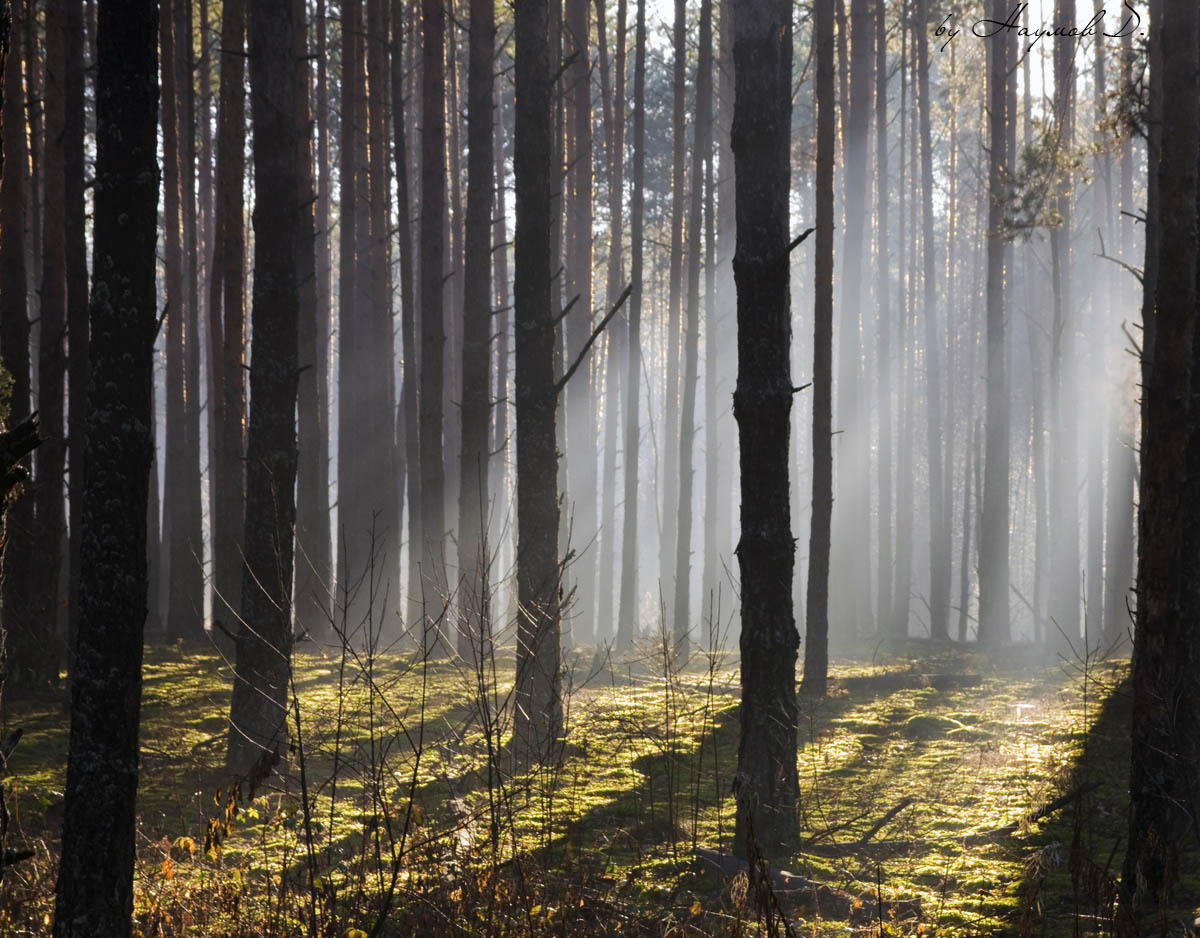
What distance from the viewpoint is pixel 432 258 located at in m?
13.2

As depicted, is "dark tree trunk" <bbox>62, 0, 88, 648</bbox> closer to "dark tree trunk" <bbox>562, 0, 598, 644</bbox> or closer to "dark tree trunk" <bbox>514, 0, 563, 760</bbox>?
"dark tree trunk" <bbox>514, 0, 563, 760</bbox>

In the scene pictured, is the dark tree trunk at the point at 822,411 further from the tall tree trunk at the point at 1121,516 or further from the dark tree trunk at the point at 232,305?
the dark tree trunk at the point at 232,305

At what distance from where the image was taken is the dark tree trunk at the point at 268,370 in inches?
294

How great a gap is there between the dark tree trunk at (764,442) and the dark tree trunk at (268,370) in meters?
3.55

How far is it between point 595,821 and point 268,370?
4.03m

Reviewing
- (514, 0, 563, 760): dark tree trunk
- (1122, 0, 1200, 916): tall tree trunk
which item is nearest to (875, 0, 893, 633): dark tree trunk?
(514, 0, 563, 760): dark tree trunk

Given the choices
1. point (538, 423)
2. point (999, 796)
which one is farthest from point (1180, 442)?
point (538, 423)

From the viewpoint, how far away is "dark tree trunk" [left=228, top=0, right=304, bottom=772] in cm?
746

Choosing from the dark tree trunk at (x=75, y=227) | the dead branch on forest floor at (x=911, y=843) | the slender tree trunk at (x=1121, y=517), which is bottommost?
the dead branch on forest floor at (x=911, y=843)

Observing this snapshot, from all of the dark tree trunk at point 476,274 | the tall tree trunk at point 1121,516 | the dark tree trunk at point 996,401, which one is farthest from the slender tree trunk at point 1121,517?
the dark tree trunk at point 476,274

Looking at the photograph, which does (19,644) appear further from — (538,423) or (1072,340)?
(1072,340)

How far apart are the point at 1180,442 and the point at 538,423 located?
489cm

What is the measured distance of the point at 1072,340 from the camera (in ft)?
93.4

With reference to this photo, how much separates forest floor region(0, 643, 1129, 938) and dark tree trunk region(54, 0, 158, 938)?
0.45 meters
